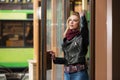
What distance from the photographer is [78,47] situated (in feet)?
11.1

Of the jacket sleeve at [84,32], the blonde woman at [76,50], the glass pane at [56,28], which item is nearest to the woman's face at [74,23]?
the blonde woman at [76,50]

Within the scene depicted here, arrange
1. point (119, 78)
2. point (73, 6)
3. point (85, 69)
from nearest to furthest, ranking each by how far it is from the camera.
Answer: point (119, 78)
point (85, 69)
point (73, 6)

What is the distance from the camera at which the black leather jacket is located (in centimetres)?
331

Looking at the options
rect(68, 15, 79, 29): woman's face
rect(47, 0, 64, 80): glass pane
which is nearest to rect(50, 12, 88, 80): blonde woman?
rect(68, 15, 79, 29): woman's face

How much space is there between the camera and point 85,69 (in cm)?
337

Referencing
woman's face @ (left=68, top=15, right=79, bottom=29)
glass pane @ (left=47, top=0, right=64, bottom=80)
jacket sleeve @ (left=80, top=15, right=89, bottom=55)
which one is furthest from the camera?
glass pane @ (left=47, top=0, right=64, bottom=80)

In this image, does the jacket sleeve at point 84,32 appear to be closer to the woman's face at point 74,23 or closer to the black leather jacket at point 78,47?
the black leather jacket at point 78,47

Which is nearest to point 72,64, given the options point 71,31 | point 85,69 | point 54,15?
point 85,69

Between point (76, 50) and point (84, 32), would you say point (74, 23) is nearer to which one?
point (84, 32)

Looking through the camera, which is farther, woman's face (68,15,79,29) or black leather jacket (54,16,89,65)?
woman's face (68,15,79,29)

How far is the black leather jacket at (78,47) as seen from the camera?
3311mm

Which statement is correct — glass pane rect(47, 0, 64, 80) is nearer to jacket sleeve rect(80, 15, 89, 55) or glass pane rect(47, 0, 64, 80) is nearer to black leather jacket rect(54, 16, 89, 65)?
black leather jacket rect(54, 16, 89, 65)

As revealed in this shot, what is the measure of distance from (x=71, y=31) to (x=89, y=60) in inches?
19.1

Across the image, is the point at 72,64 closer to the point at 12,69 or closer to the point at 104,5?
the point at 104,5
